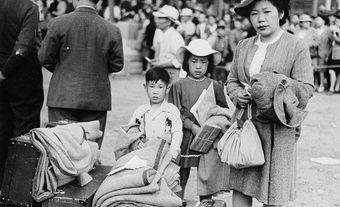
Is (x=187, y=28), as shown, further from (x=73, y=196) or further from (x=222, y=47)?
(x=73, y=196)

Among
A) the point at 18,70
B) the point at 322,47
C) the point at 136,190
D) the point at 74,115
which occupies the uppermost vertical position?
the point at 18,70

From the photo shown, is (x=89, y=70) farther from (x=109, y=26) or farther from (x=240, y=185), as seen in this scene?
(x=240, y=185)

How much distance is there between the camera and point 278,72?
387cm

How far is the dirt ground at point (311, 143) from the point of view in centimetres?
585

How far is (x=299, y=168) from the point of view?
6.96m

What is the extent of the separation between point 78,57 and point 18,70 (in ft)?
2.04

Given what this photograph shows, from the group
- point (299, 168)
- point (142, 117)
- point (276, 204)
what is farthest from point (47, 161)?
point (299, 168)

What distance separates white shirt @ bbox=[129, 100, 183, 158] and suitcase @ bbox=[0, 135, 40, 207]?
0.97m

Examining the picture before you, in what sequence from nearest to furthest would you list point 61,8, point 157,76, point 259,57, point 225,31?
point 259,57, point 157,76, point 61,8, point 225,31

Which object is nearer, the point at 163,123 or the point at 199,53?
the point at 163,123

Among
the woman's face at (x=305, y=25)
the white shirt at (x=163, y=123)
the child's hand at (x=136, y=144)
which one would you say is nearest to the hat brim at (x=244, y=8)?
the white shirt at (x=163, y=123)

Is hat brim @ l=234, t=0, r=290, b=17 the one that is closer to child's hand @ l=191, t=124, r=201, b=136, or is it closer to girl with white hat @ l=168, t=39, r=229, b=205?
girl with white hat @ l=168, t=39, r=229, b=205

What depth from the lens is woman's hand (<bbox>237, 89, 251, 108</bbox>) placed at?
3.89m

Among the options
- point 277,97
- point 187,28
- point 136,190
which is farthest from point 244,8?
point 187,28
